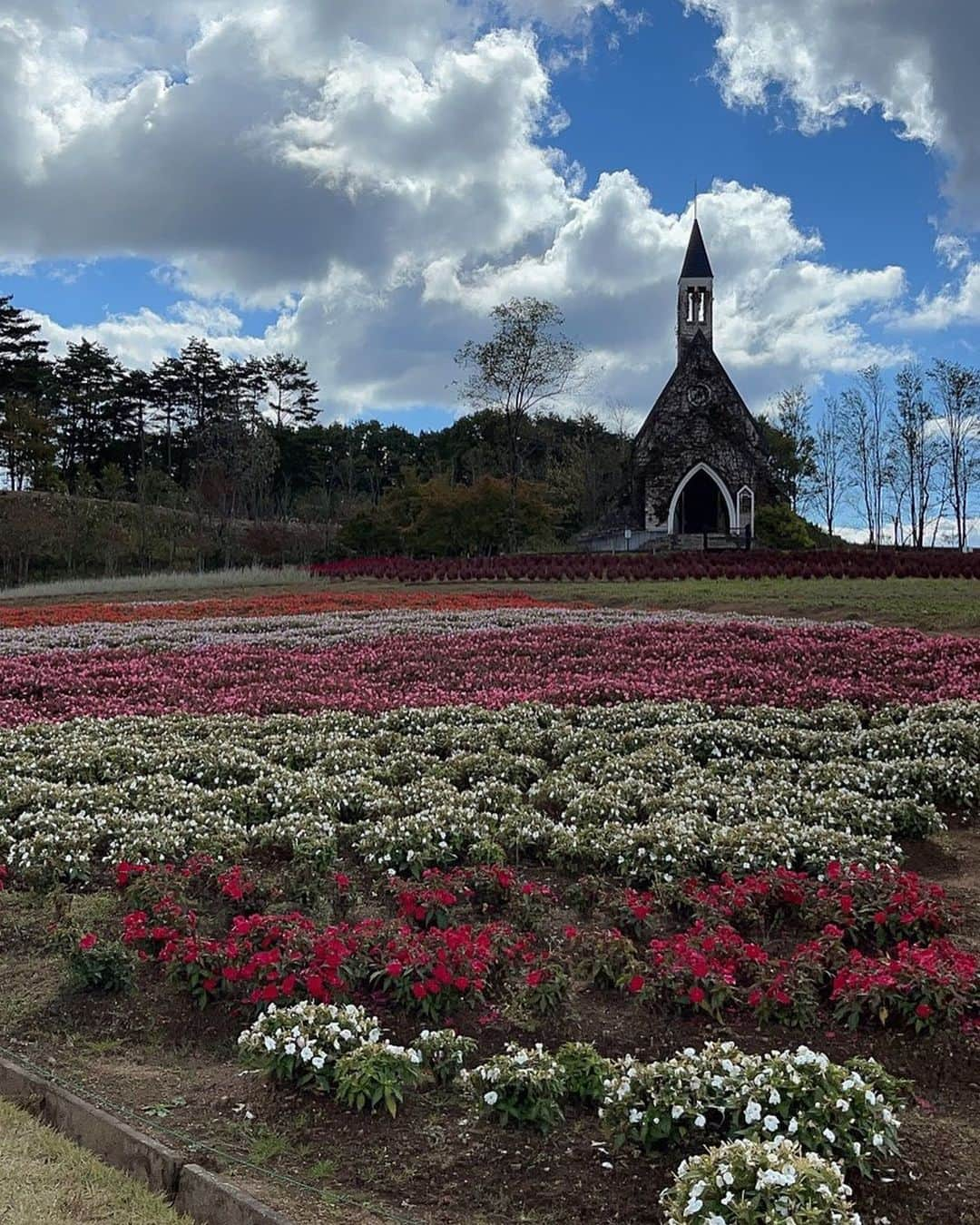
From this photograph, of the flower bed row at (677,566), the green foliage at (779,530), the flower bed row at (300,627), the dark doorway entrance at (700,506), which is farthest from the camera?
the dark doorway entrance at (700,506)

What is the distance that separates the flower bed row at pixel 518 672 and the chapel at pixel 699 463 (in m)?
34.7

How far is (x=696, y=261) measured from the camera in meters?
58.5

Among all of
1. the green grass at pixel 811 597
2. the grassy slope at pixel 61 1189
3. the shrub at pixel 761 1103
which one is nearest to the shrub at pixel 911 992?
the shrub at pixel 761 1103

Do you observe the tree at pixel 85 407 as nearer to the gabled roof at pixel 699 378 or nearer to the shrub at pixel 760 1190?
the gabled roof at pixel 699 378

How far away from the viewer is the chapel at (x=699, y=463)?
50781mm

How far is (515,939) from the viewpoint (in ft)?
17.2

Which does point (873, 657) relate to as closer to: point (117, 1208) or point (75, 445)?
point (117, 1208)

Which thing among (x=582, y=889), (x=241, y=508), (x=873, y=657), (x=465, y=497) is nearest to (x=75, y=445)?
(x=241, y=508)

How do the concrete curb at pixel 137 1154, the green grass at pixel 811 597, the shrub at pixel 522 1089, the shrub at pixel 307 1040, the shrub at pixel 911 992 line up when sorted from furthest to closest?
the green grass at pixel 811 597
the shrub at pixel 911 992
the shrub at pixel 307 1040
the shrub at pixel 522 1089
the concrete curb at pixel 137 1154

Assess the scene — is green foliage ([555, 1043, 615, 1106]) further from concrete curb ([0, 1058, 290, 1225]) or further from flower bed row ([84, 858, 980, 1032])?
concrete curb ([0, 1058, 290, 1225])

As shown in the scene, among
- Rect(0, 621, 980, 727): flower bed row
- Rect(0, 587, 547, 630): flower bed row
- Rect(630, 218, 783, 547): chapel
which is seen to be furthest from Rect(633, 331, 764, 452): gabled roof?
Rect(0, 621, 980, 727): flower bed row

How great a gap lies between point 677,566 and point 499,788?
24.0 metres

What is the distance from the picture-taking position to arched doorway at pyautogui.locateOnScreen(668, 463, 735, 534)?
50812mm

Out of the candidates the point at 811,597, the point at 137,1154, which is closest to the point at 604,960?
the point at 137,1154
